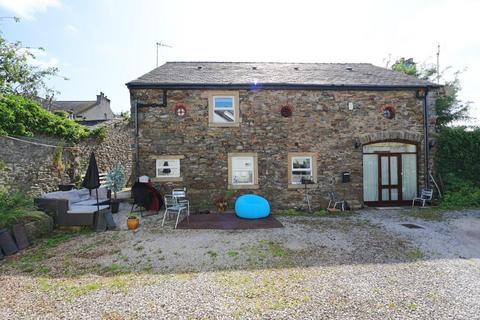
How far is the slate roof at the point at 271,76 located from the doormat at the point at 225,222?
509 cm

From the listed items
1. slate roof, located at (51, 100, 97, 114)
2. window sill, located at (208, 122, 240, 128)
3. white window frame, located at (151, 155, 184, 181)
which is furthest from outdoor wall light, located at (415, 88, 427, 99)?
slate roof, located at (51, 100, 97, 114)

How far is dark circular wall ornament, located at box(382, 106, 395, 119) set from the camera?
31.9ft

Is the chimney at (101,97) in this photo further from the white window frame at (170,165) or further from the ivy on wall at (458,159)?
the ivy on wall at (458,159)

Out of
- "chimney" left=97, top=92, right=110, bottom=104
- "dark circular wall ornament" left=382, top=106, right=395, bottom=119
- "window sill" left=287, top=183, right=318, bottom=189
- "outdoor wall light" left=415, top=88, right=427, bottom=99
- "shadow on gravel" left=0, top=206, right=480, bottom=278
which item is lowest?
"shadow on gravel" left=0, top=206, right=480, bottom=278

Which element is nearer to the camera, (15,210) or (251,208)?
(15,210)

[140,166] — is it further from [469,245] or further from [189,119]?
[469,245]

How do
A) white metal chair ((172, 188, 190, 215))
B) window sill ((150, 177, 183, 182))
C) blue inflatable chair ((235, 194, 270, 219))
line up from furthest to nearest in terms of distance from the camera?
window sill ((150, 177, 183, 182)) → white metal chair ((172, 188, 190, 215)) → blue inflatable chair ((235, 194, 270, 219))

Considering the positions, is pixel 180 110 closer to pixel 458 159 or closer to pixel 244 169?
pixel 244 169

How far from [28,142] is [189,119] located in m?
6.09

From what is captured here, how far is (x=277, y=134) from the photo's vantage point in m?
9.40

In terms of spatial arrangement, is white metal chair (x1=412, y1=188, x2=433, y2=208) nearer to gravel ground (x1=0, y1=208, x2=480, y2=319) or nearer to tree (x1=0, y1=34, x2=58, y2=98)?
gravel ground (x1=0, y1=208, x2=480, y2=319)

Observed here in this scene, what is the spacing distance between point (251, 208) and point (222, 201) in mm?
1472

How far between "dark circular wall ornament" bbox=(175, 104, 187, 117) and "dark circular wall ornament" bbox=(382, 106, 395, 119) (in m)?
8.29

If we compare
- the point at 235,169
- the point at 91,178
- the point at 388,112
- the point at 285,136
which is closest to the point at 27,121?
the point at 91,178
